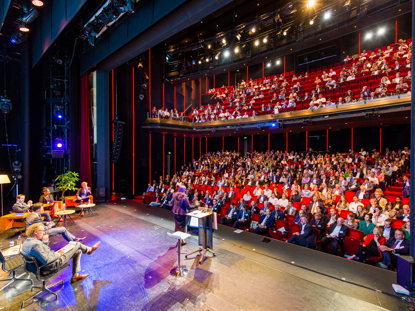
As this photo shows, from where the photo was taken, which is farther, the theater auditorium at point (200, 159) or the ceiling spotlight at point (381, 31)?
the ceiling spotlight at point (381, 31)

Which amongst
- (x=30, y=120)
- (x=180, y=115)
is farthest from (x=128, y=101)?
(x=30, y=120)

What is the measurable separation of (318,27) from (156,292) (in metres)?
12.4

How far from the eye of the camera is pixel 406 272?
269 cm

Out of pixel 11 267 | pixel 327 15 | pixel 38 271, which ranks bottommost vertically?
pixel 11 267

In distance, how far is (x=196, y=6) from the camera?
455 cm

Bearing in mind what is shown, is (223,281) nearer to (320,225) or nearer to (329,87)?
(320,225)

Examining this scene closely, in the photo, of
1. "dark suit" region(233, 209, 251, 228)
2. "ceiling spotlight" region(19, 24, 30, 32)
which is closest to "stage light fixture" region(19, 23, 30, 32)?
"ceiling spotlight" region(19, 24, 30, 32)

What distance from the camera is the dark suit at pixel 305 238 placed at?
13.7 feet

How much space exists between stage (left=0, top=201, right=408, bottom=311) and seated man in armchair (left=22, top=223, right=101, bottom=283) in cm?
→ 32

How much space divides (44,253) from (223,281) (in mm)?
2397

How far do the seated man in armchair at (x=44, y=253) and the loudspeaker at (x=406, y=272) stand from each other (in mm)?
4386

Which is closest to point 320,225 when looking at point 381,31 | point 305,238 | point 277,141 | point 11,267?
point 305,238

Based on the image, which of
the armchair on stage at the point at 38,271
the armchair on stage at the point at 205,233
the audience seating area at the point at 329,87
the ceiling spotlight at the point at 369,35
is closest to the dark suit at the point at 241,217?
the armchair on stage at the point at 205,233

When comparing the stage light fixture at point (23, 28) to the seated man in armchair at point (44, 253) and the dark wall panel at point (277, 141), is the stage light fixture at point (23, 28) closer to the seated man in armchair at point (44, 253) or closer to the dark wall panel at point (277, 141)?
the seated man in armchair at point (44, 253)
